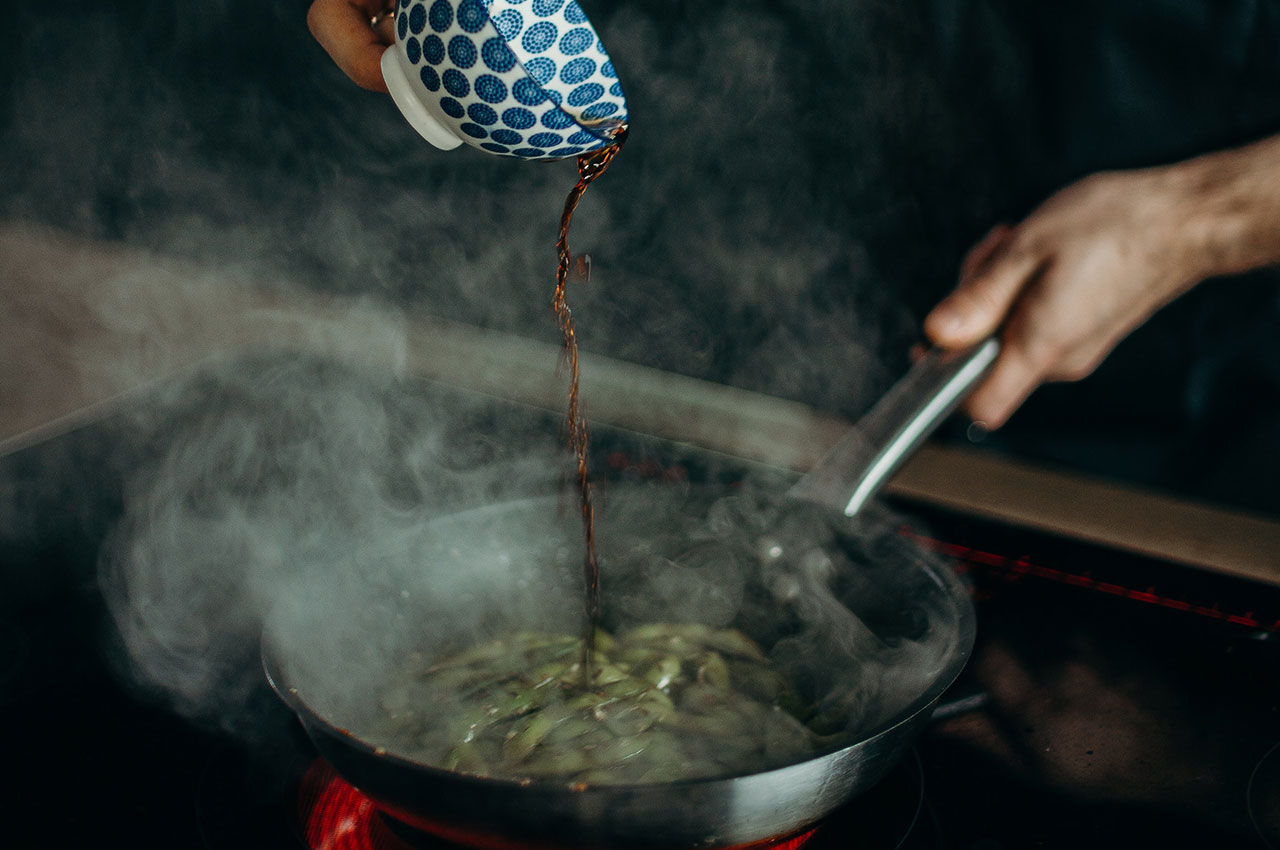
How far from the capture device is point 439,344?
2.00 m

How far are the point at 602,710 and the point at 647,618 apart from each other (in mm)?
243

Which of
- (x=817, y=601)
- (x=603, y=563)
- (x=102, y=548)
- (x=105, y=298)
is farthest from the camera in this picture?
(x=105, y=298)

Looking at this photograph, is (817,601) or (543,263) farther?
(543,263)

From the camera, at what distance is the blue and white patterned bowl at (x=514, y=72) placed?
0.73 meters

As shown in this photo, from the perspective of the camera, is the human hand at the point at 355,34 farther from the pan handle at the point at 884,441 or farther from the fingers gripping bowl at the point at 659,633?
the pan handle at the point at 884,441

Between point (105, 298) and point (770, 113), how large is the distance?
70.4 inches

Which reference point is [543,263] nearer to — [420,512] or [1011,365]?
[420,512]

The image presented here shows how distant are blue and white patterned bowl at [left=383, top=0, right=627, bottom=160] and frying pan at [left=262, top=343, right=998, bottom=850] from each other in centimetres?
48

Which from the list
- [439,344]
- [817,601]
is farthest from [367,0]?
[439,344]

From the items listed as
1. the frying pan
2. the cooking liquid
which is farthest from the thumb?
the cooking liquid

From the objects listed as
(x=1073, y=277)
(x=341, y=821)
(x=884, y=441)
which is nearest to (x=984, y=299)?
(x=1073, y=277)

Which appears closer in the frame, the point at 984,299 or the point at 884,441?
the point at 884,441

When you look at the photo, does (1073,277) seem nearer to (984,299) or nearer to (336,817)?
(984,299)

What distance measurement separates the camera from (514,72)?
2.40 feet
